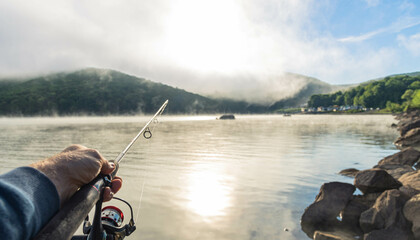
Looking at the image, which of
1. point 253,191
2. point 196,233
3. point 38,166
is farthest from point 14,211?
point 253,191

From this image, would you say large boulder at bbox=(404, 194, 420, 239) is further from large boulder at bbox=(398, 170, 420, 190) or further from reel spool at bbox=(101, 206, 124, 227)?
reel spool at bbox=(101, 206, 124, 227)

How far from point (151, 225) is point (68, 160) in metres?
8.20

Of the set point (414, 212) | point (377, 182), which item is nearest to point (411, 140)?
point (377, 182)

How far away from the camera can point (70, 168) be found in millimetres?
2242

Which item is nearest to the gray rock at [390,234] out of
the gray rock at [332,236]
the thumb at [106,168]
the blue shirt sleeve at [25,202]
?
the gray rock at [332,236]

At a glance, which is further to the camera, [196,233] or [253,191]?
[253,191]

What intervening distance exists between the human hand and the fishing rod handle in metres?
0.07

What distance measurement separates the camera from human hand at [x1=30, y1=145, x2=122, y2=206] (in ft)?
6.76

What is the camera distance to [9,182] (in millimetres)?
1681

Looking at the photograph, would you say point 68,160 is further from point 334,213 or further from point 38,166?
point 334,213

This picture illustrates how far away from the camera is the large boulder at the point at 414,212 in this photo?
25.4 ft

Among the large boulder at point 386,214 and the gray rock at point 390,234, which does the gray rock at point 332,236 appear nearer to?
the gray rock at point 390,234

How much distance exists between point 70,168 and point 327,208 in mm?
9192

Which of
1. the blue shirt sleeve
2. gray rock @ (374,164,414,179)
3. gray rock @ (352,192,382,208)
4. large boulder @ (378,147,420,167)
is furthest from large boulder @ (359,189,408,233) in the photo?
large boulder @ (378,147,420,167)
